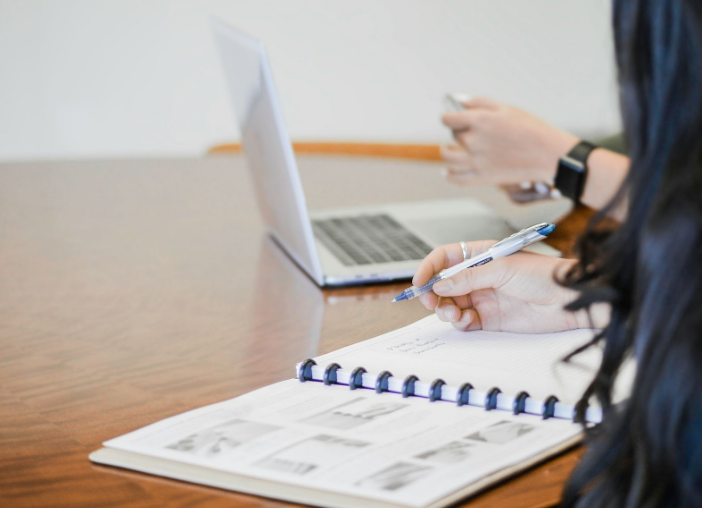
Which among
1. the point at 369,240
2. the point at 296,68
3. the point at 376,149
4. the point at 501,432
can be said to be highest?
the point at 296,68

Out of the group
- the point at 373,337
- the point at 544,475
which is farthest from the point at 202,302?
the point at 544,475

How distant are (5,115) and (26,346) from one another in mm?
2431

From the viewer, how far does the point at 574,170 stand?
50.2 inches

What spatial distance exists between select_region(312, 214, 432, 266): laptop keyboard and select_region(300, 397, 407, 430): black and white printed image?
0.43m

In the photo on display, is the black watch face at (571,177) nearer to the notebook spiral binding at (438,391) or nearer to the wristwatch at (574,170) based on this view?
the wristwatch at (574,170)

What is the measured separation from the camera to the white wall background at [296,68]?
3.00 meters

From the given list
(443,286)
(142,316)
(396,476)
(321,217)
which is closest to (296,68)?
(321,217)

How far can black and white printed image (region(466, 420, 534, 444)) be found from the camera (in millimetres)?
591

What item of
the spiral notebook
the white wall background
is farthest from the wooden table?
the white wall background

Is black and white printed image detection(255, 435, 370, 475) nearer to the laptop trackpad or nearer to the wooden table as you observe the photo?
the wooden table

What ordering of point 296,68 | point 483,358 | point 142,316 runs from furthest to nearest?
point 296,68, point 142,316, point 483,358

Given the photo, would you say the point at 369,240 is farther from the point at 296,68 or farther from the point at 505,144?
the point at 296,68

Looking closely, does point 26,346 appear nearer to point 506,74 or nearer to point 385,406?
point 385,406

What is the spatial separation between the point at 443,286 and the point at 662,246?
0.37 meters
